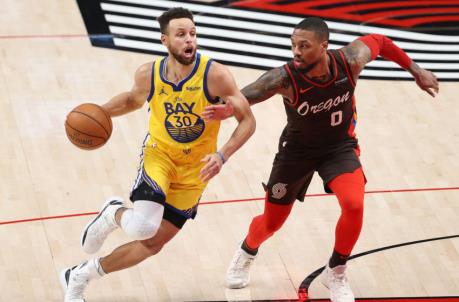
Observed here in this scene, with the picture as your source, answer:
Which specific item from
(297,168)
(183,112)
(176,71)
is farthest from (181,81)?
(297,168)

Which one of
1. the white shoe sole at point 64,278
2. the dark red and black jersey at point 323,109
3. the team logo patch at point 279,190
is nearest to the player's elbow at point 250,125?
the dark red and black jersey at point 323,109

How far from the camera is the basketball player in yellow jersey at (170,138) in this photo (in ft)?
22.0

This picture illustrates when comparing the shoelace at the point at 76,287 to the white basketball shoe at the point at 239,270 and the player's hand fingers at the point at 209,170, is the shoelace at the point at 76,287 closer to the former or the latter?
the white basketball shoe at the point at 239,270

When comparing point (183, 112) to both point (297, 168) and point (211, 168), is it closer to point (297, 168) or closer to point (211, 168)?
point (211, 168)

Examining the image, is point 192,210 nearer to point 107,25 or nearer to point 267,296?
point 267,296

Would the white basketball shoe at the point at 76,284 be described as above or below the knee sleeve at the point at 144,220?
below

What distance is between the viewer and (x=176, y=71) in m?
6.82

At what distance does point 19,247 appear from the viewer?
26.0 ft

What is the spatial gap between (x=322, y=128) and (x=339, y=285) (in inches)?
46.7

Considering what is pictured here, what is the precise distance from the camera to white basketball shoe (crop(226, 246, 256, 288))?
755 centimetres

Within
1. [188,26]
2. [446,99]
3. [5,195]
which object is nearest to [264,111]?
[446,99]

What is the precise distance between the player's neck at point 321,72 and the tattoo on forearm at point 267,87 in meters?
0.18

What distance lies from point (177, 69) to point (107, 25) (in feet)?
16.9

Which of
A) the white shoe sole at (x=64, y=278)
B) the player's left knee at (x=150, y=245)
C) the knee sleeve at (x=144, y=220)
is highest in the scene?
the knee sleeve at (x=144, y=220)
